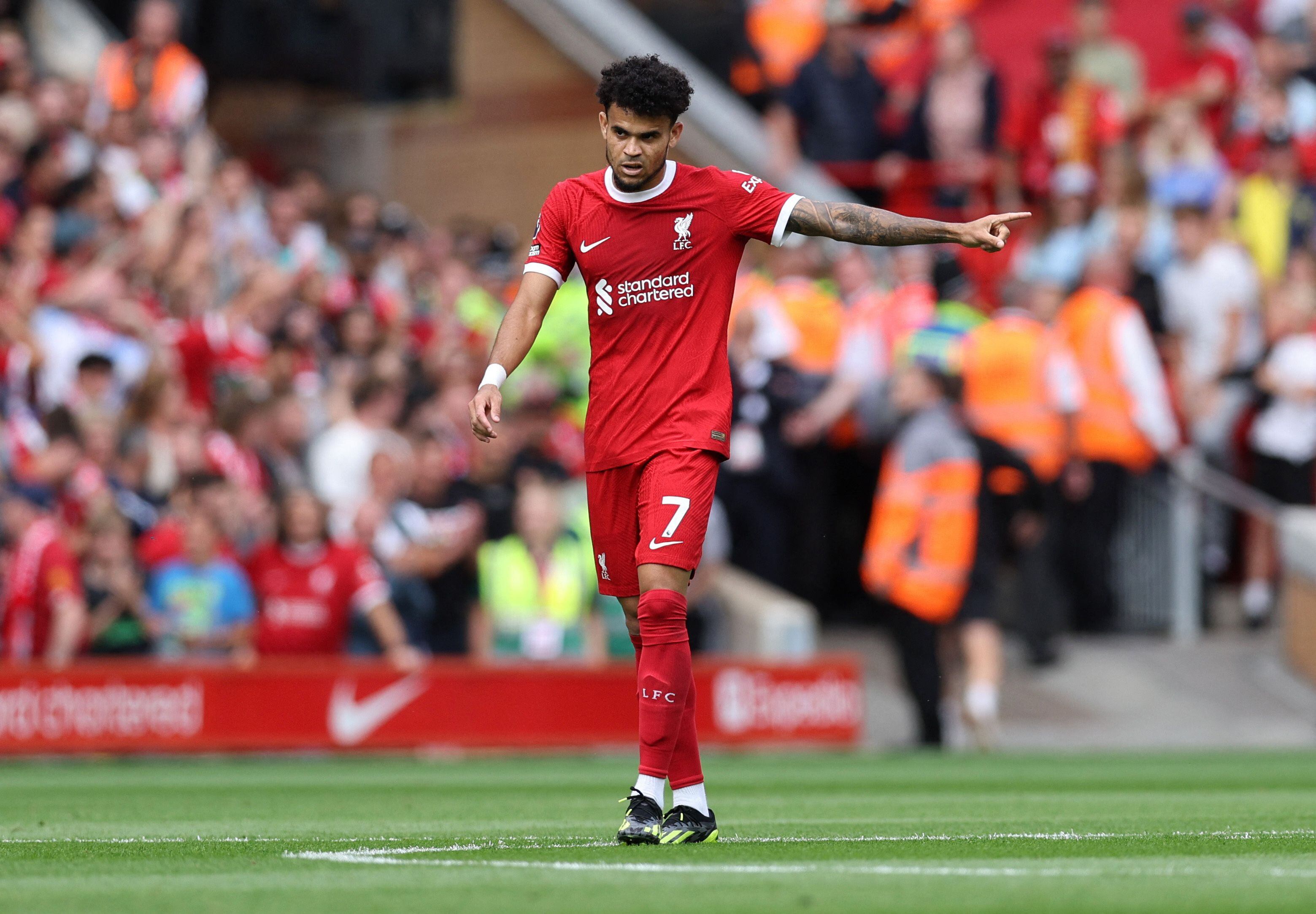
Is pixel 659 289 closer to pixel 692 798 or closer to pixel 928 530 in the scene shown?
pixel 692 798

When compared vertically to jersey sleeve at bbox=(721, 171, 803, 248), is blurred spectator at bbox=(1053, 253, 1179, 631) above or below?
above

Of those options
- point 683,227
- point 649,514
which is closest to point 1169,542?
point 683,227

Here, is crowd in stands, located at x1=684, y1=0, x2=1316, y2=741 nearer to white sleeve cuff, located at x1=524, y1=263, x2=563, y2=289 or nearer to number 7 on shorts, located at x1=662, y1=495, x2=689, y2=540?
white sleeve cuff, located at x1=524, y1=263, x2=563, y2=289

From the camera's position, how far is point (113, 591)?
13797 millimetres

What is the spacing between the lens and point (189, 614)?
14039mm

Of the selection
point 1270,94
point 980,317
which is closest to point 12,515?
point 980,317

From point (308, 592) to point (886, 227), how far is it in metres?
8.02

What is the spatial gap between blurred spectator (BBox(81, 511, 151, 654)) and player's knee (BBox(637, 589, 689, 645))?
7.61 metres

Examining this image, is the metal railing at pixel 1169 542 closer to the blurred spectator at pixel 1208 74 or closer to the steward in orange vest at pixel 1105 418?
the steward in orange vest at pixel 1105 418

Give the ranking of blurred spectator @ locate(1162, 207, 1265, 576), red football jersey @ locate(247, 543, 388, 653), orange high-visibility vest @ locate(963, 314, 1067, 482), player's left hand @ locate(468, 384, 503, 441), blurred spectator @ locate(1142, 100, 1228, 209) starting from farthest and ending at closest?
blurred spectator @ locate(1142, 100, 1228, 209), blurred spectator @ locate(1162, 207, 1265, 576), orange high-visibility vest @ locate(963, 314, 1067, 482), red football jersey @ locate(247, 543, 388, 653), player's left hand @ locate(468, 384, 503, 441)

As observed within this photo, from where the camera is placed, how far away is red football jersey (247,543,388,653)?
14117mm

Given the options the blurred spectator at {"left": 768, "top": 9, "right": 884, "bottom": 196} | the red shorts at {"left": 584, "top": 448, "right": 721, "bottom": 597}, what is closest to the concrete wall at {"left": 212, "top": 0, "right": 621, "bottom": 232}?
the blurred spectator at {"left": 768, "top": 9, "right": 884, "bottom": 196}

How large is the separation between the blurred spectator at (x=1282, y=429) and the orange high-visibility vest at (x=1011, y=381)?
1.99m

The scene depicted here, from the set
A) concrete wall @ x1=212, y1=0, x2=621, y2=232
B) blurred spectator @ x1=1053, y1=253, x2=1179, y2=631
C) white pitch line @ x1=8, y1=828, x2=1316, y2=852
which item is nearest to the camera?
white pitch line @ x1=8, y1=828, x2=1316, y2=852
